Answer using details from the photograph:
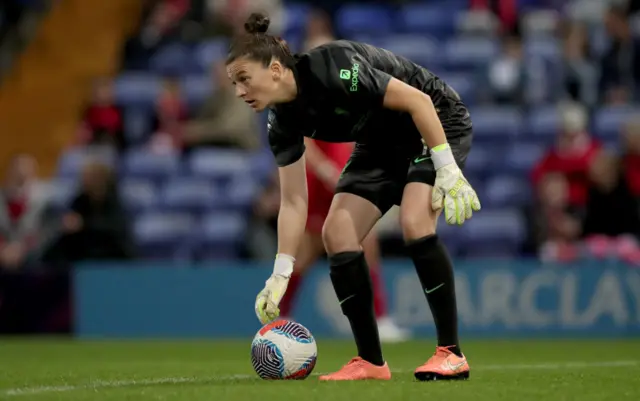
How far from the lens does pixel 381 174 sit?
612cm

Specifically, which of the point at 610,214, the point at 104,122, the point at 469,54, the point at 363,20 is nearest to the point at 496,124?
the point at 469,54

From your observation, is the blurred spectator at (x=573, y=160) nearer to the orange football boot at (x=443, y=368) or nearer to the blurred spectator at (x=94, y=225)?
the blurred spectator at (x=94, y=225)

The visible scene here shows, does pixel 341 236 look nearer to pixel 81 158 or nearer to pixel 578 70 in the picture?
pixel 578 70

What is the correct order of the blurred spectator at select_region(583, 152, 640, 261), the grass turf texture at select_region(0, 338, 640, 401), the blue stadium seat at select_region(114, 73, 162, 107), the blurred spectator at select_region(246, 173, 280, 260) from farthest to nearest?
the blue stadium seat at select_region(114, 73, 162, 107), the blurred spectator at select_region(246, 173, 280, 260), the blurred spectator at select_region(583, 152, 640, 261), the grass turf texture at select_region(0, 338, 640, 401)

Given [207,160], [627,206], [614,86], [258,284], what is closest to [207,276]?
[258,284]

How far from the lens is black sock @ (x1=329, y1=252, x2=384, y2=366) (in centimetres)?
603

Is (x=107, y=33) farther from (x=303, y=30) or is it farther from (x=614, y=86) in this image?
(x=614, y=86)

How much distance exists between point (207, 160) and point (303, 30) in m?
2.29

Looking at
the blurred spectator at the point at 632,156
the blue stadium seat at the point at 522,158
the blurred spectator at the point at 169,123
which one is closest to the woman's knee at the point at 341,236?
the blurred spectator at the point at 632,156

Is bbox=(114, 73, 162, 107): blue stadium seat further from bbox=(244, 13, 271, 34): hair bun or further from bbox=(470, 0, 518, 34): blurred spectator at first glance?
bbox=(244, 13, 271, 34): hair bun

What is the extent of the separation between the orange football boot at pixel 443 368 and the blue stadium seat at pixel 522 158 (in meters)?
7.22

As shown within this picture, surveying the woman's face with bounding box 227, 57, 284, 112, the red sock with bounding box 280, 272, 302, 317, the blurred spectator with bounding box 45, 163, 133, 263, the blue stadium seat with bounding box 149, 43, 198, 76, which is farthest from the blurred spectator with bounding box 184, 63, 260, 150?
the woman's face with bounding box 227, 57, 284, 112

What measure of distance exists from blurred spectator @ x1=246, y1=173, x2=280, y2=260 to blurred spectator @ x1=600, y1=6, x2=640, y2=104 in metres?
4.04

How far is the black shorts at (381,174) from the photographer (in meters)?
6.09
